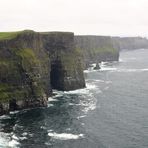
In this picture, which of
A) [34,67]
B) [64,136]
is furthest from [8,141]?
[34,67]

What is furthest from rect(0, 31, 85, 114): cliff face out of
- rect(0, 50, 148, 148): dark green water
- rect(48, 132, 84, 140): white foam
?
rect(48, 132, 84, 140): white foam

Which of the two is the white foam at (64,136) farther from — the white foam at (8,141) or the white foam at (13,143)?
the white foam at (13,143)

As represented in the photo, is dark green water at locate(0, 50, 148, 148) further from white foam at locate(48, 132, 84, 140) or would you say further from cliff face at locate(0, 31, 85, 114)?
cliff face at locate(0, 31, 85, 114)

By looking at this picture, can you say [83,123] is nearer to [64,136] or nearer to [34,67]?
[64,136]

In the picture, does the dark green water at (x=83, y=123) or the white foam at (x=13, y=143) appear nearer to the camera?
the white foam at (x=13, y=143)

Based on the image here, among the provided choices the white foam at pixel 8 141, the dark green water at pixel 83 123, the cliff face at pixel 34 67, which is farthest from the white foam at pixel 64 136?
the cliff face at pixel 34 67

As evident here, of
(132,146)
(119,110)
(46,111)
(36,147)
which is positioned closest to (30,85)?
(46,111)
